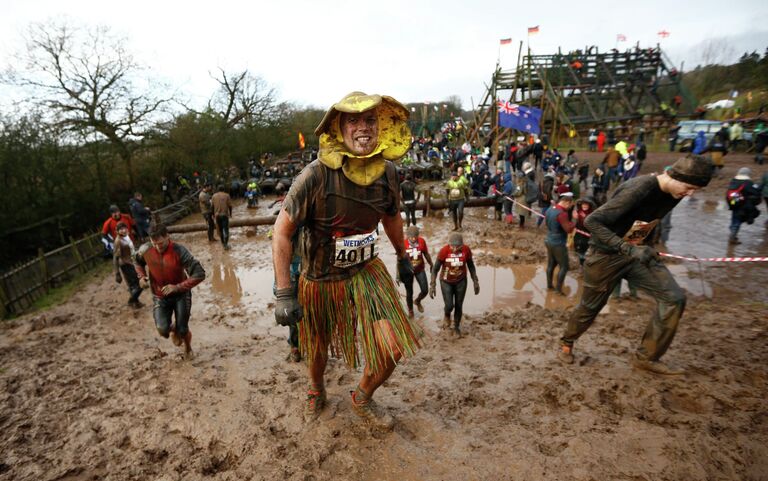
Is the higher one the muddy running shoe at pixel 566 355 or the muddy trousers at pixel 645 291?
the muddy trousers at pixel 645 291

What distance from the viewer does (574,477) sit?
2.41m

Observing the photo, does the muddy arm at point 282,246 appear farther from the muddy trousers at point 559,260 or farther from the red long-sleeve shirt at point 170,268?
the muddy trousers at point 559,260

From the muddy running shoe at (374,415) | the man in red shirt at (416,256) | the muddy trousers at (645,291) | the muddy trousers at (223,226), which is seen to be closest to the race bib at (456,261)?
the man in red shirt at (416,256)

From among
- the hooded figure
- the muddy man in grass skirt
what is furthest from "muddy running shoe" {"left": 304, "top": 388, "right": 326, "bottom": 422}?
the hooded figure

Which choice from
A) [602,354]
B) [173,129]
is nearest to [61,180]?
[173,129]

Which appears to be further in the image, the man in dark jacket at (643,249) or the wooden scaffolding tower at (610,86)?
the wooden scaffolding tower at (610,86)

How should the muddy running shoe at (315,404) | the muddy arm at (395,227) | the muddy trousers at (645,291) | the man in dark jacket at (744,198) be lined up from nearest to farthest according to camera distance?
the muddy arm at (395,227) → the muddy running shoe at (315,404) → the muddy trousers at (645,291) → the man in dark jacket at (744,198)

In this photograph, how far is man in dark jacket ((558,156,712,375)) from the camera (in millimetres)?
3209

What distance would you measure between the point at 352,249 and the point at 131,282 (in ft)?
19.8

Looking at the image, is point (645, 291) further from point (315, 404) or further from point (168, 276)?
point (168, 276)

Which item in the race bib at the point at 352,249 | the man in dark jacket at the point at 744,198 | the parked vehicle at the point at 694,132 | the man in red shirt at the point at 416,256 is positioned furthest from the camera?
the parked vehicle at the point at 694,132

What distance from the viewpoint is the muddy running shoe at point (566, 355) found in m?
3.98

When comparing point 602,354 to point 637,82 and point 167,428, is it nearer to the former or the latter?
point 167,428

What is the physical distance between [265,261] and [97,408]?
5.85m
